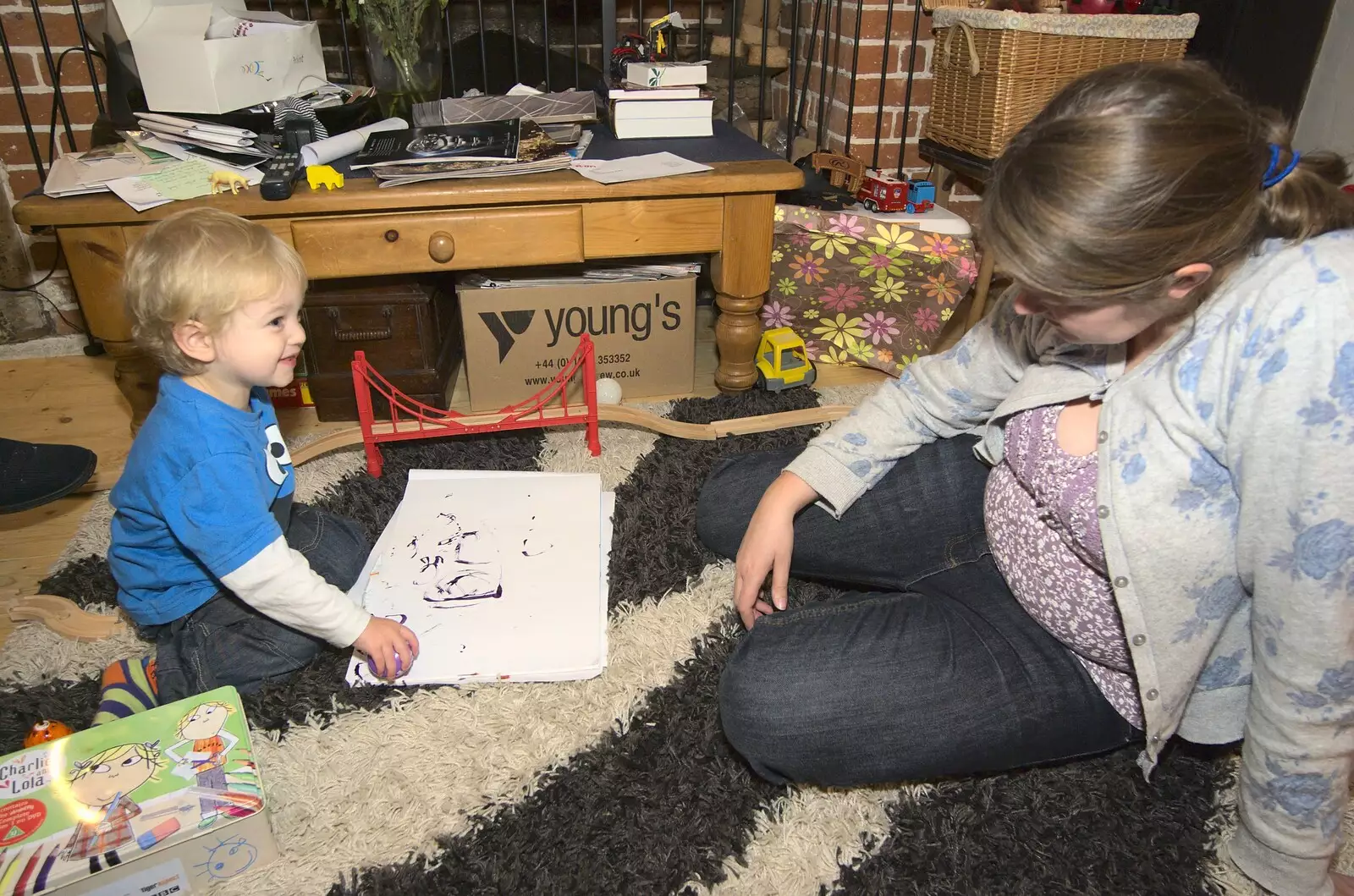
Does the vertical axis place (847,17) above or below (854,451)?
above

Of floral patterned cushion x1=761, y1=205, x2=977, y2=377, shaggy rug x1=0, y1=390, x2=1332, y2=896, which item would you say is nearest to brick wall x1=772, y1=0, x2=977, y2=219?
floral patterned cushion x1=761, y1=205, x2=977, y2=377

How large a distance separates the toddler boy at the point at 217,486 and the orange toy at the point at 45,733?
0.10 meters

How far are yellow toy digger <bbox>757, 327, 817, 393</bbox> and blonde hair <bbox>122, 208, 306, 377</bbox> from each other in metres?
0.98

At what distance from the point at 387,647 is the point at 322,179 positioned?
0.79 m

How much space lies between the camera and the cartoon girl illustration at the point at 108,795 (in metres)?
0.77

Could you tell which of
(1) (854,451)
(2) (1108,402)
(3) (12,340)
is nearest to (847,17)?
(1) (854,451)

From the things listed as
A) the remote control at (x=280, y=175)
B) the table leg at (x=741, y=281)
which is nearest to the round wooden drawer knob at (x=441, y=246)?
the remote control at (x=280, y=175)

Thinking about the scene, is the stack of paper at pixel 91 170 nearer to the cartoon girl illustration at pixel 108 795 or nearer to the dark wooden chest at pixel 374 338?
the dark wooden chest at pixel 374 338

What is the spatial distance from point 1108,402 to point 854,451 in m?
0.31

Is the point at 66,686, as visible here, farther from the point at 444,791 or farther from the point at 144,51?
the point at 144,51

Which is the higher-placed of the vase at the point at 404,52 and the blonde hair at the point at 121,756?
the vase at the point at 404,52

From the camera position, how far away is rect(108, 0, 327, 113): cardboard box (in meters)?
1.47

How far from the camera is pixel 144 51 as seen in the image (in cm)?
148

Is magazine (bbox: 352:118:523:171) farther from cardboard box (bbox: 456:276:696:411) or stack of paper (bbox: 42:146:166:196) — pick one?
stack of paper (bbox: 42:146:166:196)
